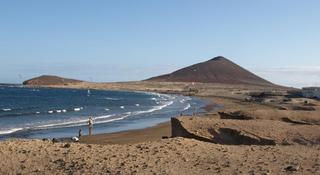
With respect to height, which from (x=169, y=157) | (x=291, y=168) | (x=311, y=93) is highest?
(x=169, y=157)

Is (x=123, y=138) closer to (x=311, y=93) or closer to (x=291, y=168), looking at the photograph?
(x=291, y=168)

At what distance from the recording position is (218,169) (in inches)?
496

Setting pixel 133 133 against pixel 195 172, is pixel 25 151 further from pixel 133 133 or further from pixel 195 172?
pixel 133 133

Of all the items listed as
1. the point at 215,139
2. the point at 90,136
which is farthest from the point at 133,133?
the point at 215,139

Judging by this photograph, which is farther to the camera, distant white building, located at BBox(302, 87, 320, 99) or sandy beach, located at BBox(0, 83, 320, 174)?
distant white building, located at BBox(302, 87, 320, 99)

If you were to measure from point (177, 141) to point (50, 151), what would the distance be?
3.73 m

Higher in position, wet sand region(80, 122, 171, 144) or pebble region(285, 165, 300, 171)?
pebble region(285, 165, 300, 171)

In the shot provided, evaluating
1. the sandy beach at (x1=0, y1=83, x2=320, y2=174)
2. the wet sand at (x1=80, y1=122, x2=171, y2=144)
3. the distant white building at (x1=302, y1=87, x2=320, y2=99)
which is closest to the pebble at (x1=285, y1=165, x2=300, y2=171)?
the sandy beach at (x1=0, y1=83, x2=320, y2=174)

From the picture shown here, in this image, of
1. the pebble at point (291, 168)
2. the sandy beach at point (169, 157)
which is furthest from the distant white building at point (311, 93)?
the pebble at point (291, 168)

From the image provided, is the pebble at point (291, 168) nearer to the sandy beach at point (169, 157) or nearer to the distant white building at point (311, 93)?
the sandy beach at point (169, 157)

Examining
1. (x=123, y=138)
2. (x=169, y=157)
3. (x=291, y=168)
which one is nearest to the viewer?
(x=291, y=168)

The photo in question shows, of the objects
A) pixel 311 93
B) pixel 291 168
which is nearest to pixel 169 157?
pixel 291 168

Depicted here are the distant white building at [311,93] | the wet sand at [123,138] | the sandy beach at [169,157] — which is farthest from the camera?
the distant white building at [311,93]

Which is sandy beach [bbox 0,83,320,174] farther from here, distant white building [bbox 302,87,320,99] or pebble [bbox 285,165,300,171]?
distant white building [bbox 302,87,320,99]
